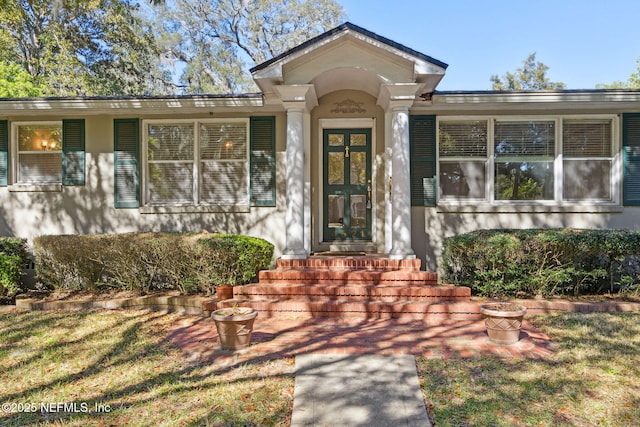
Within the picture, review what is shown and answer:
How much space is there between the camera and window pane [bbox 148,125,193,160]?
743 centimetres

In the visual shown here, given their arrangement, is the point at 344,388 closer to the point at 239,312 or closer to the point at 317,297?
the point at 239,312

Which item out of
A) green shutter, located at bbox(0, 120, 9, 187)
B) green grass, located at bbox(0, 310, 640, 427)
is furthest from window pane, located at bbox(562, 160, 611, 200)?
green shutter, located at bbox(0, 120, 9, 187)

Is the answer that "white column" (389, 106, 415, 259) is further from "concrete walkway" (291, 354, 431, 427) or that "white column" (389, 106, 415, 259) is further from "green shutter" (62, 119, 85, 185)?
"green shutter" (62, 119, 85, 185)

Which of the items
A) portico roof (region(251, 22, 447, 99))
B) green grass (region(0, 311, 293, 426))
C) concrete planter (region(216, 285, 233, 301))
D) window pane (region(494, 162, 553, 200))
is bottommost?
green grass (region(0, 311, 293, 426))

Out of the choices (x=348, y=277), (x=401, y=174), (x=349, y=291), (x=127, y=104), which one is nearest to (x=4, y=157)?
(x=127, y=104)

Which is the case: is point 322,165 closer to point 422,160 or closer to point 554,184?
point 422,160

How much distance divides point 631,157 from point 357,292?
5428 millimetres

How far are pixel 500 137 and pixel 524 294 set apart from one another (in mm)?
2863

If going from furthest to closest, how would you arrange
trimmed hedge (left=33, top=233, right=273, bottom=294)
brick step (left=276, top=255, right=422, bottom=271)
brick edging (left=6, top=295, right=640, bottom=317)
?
brick step (left=276, top=255, right=422, bottom=271) < trimmed hedge (left=33, top=233, right=273, bottom=294) < brick edging (left=6, top=295, right=640, bottom=317)

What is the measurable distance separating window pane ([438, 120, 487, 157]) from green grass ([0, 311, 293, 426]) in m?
5.03

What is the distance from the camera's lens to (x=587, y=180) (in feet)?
23.3

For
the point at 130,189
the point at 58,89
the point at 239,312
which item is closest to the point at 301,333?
the point at 239,312

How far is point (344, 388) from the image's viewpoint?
11.0 feet

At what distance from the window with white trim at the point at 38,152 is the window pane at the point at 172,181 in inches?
69.6
